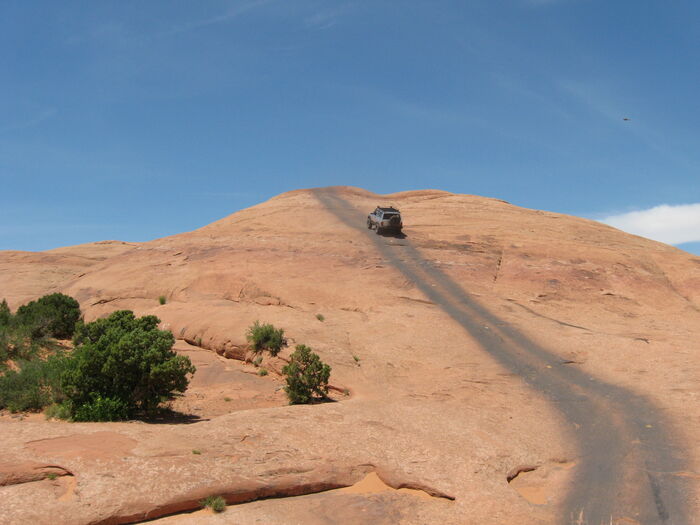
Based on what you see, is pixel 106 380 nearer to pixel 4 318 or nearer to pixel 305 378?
pixel 305 378

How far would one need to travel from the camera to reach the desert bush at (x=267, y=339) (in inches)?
817

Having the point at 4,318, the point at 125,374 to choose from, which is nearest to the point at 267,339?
the point at 125,374

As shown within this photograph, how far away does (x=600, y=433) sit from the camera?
562 inches

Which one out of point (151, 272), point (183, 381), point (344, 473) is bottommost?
point (344, 473)

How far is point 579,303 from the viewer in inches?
A: 1073

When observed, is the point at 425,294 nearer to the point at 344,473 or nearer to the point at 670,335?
the point at 670,335

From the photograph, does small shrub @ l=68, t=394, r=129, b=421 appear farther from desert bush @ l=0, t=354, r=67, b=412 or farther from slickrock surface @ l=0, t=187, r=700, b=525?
desert bush @ l=0, t=354, r=67, b=412

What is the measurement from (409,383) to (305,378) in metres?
3.83

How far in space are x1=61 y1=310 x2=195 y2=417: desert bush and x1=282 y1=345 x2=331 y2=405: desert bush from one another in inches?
123

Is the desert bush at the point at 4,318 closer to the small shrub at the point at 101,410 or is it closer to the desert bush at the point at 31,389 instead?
the desert bush at the point at 31,389

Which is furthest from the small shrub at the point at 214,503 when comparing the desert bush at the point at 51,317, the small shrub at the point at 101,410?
the desert bush at the point at 51,317

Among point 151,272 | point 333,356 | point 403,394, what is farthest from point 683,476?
point 151,272

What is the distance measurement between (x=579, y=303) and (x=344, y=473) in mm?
19981

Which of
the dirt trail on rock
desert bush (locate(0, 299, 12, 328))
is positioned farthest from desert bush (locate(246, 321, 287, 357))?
desert bush (locate(0, 299, 12, 328))
